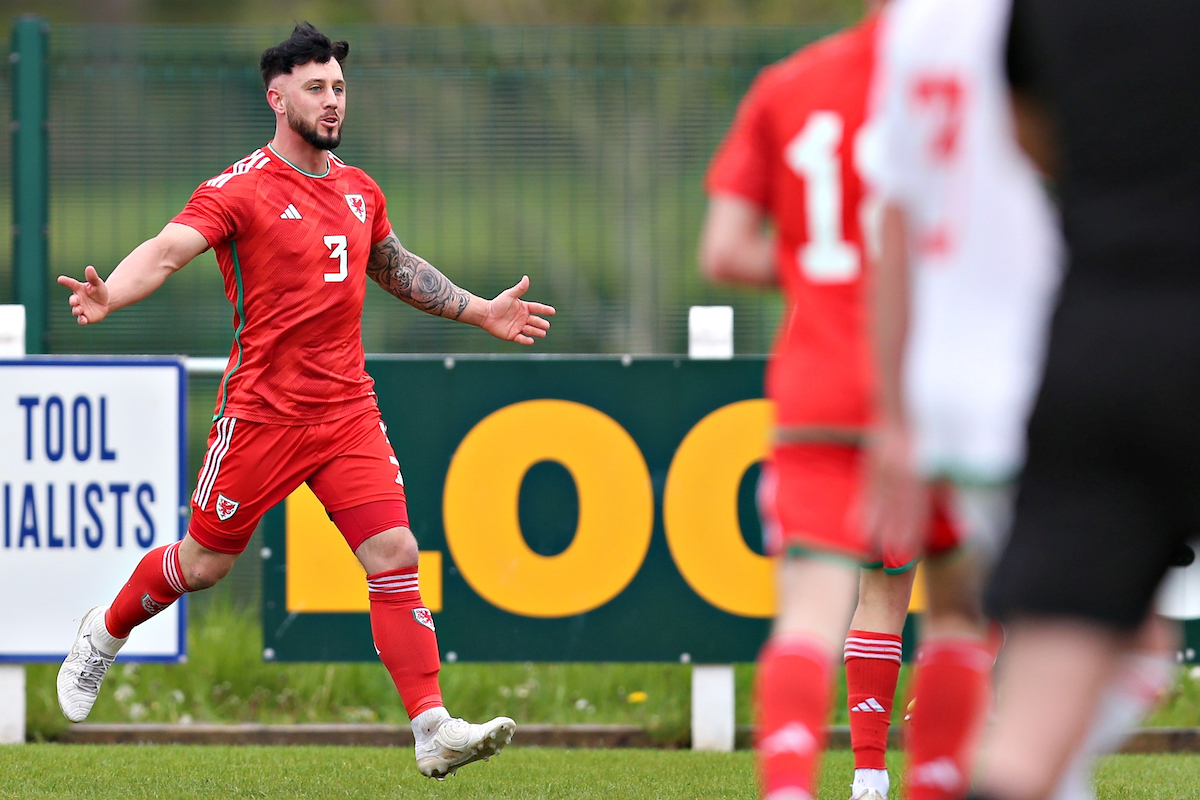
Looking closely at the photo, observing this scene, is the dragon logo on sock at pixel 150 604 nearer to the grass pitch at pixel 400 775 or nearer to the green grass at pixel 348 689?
the grass pitch at pixel 400 775

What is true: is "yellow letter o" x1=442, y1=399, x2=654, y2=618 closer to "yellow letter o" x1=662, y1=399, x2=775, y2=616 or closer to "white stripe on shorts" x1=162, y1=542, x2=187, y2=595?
"yellow letter o" x1=662, y1=399, x2=775, y2=616

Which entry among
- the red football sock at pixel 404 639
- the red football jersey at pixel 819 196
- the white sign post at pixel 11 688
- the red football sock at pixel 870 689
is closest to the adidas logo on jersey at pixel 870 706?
the red football sock at pixel 870 689

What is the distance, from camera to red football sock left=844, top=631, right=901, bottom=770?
4.06 metres

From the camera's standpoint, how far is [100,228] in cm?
663

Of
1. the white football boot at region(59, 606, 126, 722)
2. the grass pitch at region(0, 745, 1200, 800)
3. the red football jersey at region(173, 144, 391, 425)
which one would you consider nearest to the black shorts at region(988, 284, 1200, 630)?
the grass pitch at region(0, 745, 1200, 800)

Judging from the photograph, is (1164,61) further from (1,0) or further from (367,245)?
(1,0)

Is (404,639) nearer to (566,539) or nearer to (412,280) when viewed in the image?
(412,280)

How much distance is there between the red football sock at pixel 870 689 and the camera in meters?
4.06

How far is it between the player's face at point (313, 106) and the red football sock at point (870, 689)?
7.07ft

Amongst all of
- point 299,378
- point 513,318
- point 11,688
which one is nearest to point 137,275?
→ point 299,378

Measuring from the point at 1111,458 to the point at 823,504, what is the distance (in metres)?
0.86

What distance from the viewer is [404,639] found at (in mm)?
4578

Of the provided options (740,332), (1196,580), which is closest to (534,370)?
(740,332)

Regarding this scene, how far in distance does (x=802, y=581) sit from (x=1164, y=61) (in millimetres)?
1076
